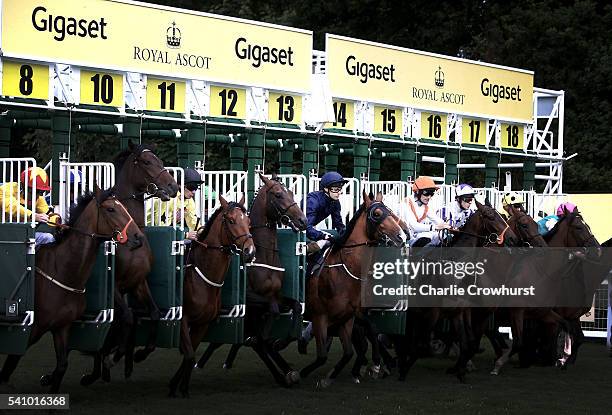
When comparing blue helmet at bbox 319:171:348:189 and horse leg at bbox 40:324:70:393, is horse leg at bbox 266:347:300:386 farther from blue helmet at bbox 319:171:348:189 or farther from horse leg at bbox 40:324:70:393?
horse leg at bbox 40:324:70:393

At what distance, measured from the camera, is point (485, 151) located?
20.0 meters

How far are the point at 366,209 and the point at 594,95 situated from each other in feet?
54.7

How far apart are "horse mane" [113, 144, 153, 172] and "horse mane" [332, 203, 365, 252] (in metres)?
2.32

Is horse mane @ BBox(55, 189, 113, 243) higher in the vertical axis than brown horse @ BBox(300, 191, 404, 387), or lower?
higher

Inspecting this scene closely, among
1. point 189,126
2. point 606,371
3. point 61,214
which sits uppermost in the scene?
point 189,126

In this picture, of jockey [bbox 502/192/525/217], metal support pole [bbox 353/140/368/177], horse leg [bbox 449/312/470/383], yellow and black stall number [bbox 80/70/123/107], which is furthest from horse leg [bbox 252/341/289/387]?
metal support pole [bbox 353/140/368/177]

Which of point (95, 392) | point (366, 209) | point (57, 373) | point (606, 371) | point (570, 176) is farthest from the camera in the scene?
point (570, 176)

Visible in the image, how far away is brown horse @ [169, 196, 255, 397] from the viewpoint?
1129cm

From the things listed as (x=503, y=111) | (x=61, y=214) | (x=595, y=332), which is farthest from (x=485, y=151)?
(x=61, y=214)

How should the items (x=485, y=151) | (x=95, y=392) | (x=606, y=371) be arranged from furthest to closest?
(x=485, y=151)
(x=606, y=371)
(x=95, y=392)

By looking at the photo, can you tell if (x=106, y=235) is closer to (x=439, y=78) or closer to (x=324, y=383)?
(x=324, y=383)

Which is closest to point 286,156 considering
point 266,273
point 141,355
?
point 266,273

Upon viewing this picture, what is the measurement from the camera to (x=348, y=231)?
12.5 meters

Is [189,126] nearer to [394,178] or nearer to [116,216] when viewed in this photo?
[116,216]
